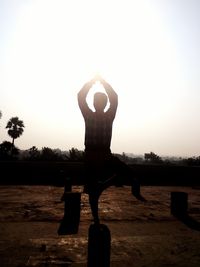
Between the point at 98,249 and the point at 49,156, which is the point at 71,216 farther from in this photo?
the point at 49,156

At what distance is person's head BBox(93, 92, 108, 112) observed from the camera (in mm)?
4992

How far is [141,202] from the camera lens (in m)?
10.2

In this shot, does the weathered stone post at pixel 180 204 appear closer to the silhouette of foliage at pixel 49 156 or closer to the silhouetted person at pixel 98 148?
the silhouetted person at pixel 98 148

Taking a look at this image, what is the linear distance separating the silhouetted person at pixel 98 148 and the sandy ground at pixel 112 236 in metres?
0.69

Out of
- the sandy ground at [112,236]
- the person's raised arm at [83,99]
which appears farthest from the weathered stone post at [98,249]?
the person's raised arm at [83,99]

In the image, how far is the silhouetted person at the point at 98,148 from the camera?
485 centimetres

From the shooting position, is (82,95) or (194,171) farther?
(194,171)

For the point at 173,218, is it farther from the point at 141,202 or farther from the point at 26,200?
the point at 26,200

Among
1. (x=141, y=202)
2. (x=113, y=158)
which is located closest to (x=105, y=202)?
(x=141, y=202)

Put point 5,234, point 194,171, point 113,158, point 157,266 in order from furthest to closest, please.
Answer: point 194,171 → point 5,234 → point 113,158 → point 157,266

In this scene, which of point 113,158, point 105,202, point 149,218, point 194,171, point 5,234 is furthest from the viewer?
point 194,171

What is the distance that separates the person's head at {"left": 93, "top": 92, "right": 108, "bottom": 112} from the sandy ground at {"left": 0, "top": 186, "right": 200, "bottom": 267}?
6.53 ft

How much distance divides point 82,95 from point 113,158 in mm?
1016

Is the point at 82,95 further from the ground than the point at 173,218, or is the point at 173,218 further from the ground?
the point at 82,95
